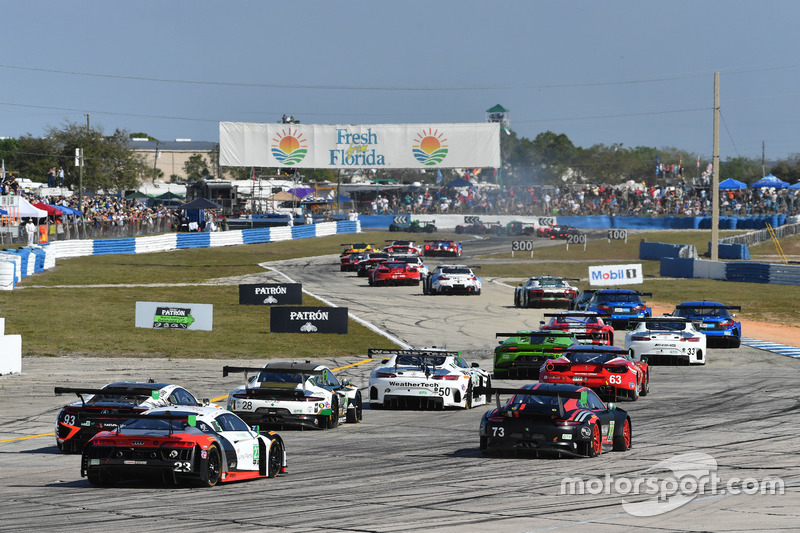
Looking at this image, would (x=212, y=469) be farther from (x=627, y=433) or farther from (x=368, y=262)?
(x=368, y=262)

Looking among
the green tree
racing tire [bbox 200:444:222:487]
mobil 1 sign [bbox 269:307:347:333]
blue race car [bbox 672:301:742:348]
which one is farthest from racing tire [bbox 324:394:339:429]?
the green tree

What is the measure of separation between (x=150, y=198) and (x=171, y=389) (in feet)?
371

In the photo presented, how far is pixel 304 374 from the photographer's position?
18.8 m

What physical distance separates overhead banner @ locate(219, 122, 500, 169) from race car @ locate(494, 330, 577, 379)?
2910 inches

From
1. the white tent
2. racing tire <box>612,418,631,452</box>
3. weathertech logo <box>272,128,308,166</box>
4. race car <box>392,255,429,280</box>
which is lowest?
racing tire <box>612,418,631,452</box>

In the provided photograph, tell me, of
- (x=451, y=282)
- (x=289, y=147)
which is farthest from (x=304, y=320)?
(x=289, y=147)

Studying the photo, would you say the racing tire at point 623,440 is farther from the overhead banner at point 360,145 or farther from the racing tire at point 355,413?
the overhead banner at point 360,145

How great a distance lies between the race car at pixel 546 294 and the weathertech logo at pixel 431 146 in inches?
2234

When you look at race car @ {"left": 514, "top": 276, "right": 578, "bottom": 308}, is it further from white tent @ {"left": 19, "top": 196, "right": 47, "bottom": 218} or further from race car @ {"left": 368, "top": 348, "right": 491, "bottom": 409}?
white tent @ {"left": 19, "top": 196, "right": 47, "bottom": 218}

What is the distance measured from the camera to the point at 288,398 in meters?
18.5

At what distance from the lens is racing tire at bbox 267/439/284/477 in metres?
13.9

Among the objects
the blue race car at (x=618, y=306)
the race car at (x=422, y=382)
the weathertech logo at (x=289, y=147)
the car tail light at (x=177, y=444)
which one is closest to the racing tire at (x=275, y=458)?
the car tail light at (x=177, y=444)

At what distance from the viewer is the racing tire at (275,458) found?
1390 centimetres

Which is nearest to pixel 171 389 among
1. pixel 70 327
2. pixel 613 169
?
pixel 70 327
